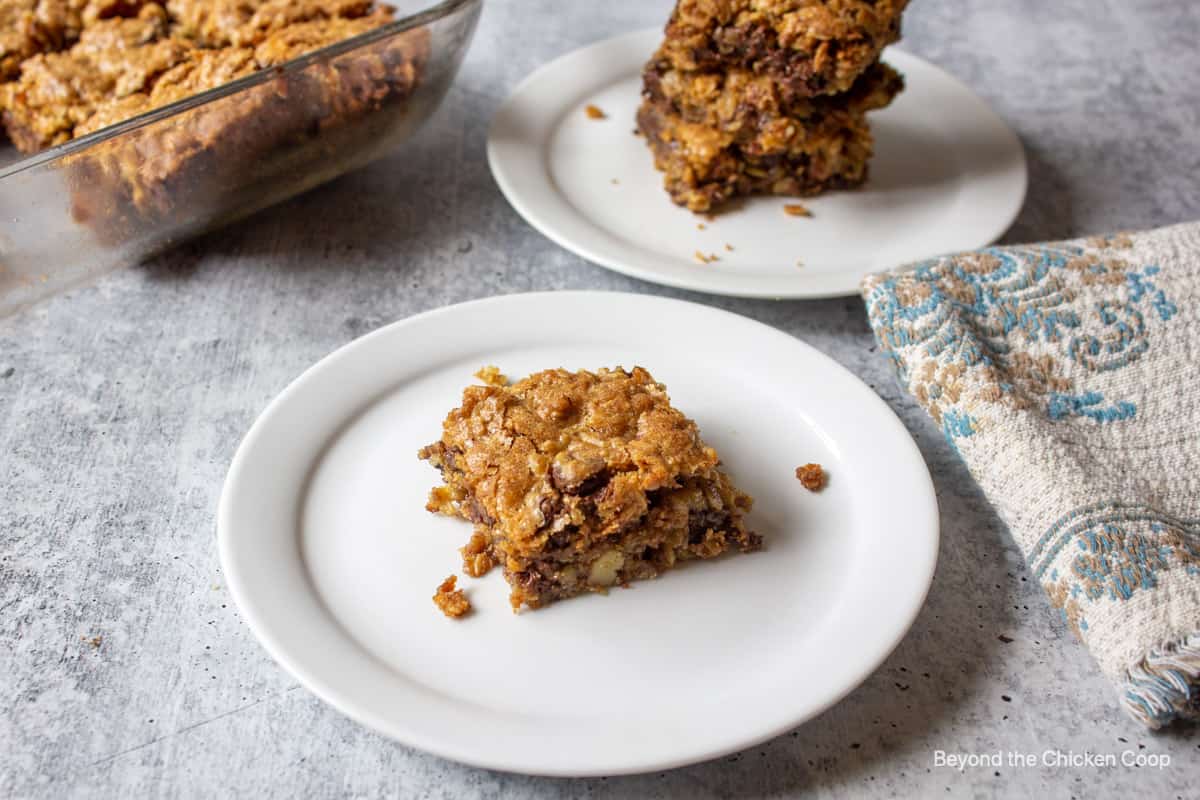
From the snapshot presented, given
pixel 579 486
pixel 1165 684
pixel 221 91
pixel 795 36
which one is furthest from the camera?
pixel 795 36

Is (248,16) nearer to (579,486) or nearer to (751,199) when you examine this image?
(751,199)

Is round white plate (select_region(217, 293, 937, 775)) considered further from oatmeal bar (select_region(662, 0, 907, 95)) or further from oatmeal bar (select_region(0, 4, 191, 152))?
oatmeal bar (select_region(0, 4, 191, 152))

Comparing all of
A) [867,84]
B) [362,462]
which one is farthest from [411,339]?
[867,84]

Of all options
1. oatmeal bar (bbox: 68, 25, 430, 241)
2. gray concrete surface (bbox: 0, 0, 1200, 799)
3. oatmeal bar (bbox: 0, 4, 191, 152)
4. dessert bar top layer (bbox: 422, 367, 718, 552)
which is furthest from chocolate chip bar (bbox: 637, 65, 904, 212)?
oatmeal bar (bbox: 0, 4, 191, 152)

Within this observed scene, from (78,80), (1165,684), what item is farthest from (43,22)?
(1165,684)

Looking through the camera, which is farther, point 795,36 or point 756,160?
point 756,160

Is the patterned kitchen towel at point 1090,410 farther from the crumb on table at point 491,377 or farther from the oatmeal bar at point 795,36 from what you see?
the crumb on table at point 491,377

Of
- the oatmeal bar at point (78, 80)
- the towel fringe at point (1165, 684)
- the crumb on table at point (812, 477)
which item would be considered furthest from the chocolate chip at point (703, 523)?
the oatmeal bar at point (78, 80)
